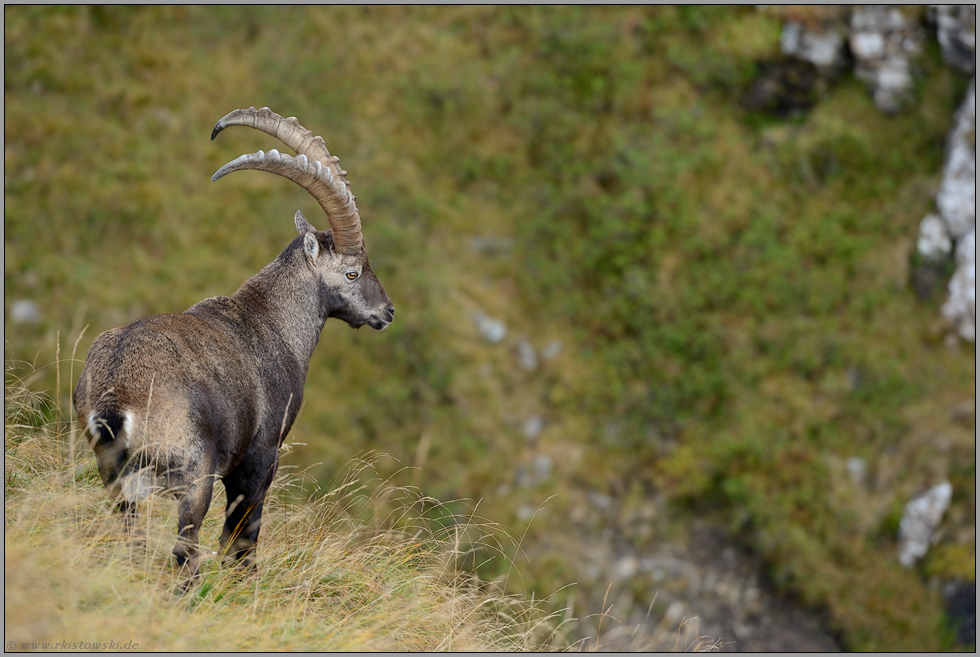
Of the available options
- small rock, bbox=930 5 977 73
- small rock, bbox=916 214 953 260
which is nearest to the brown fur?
small rock, bbox=916 214 953 260

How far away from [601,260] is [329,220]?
11.3 metres

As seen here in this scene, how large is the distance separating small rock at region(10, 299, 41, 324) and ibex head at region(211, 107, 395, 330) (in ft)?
31.2

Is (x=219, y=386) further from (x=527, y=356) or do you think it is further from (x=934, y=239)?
(x=934, y=239)

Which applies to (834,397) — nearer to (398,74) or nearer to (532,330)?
(532,330)

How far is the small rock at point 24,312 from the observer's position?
1336 cm

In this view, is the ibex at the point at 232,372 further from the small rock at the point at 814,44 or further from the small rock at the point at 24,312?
the small rock at the point at 814,44

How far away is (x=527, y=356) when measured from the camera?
624 inches

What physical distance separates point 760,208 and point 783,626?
880cm

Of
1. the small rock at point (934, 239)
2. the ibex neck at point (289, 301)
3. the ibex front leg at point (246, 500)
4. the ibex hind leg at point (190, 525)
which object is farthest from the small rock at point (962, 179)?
the ibex hind leg at point (190, 525)

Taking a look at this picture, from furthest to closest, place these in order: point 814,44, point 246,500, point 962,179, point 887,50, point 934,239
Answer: point 814,44 < point 887,50 < point 934,239 < point 962,179 < point 246,500

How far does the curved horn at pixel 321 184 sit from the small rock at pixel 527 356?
31.5ft

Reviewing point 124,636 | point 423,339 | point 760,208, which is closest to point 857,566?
point 760,208

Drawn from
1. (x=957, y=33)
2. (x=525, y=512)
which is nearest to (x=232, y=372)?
(x=525, y=512)

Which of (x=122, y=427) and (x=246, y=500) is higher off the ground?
(x=122, y=427)
